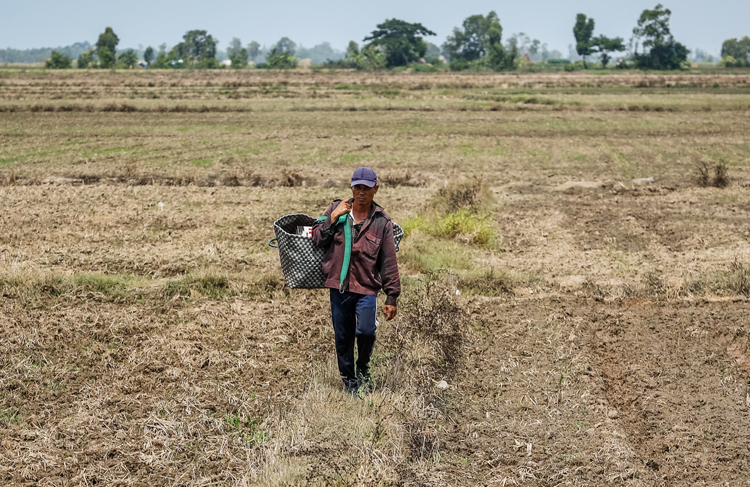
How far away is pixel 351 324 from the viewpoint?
5316mm

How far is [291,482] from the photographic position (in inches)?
177

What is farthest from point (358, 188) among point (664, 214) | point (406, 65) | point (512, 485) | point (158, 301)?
point (406, 65)

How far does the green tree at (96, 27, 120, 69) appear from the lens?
3543 inches

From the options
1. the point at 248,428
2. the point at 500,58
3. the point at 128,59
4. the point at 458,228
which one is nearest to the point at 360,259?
the point at 248,428

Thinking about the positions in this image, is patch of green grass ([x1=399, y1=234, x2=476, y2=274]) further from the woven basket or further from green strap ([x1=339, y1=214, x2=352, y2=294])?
green strap ([x1=339, y1=214, x2=352, y2=294])

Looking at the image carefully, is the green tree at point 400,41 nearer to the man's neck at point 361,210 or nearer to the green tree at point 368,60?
the green tree at point 368,60

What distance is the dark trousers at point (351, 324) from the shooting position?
16.9 feet

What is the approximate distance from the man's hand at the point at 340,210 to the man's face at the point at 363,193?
0.29 ft

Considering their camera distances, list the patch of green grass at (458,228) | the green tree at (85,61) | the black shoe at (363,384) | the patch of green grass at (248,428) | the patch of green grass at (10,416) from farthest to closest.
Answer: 1. the green tree at (85,61)
2. the patch of green grass at (458,228)
3. the black shoe at (363,384)
4. the patch of green grass at (10,416)
5. the patch of green grass at (248,428)

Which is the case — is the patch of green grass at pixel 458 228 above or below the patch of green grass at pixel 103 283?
above

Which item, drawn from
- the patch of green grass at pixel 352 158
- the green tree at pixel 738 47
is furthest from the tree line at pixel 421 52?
the patch of green grass at pixel 352 158

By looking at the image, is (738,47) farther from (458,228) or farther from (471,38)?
(458,228)

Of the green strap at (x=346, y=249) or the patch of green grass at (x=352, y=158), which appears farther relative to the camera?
the patch of green grass at (x=352, y=158)

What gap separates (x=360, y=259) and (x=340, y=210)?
41cm
